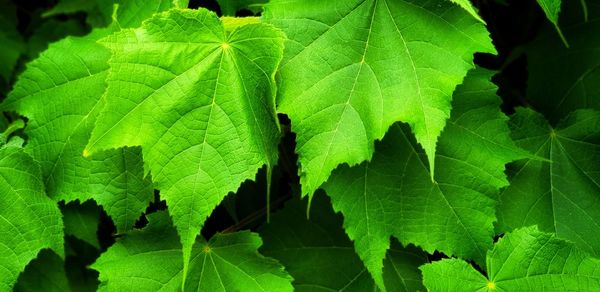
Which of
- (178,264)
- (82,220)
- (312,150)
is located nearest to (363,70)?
(312,150)

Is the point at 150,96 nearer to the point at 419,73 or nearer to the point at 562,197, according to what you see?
the point at 419,73

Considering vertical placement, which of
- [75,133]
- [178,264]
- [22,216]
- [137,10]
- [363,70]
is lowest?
[178,264]

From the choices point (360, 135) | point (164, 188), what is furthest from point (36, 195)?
point (360, 135)

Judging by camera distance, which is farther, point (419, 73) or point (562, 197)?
point (562, 197)

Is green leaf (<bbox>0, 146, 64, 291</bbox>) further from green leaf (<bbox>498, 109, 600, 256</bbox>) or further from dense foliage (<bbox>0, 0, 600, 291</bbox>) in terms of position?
green leaf (<bbox>498, 109, 600, 256</bbox>)

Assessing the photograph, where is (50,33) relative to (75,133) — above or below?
above

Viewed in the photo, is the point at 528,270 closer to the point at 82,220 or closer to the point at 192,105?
the point at 192,105

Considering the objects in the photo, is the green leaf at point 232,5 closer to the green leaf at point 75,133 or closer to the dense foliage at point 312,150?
the dense foliage at point 312,150

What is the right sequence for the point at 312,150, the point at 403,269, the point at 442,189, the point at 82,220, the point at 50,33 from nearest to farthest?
the point at 312,150
the point at 442,189
the point at 403,269
the point at 82,220
the point at 50,33
